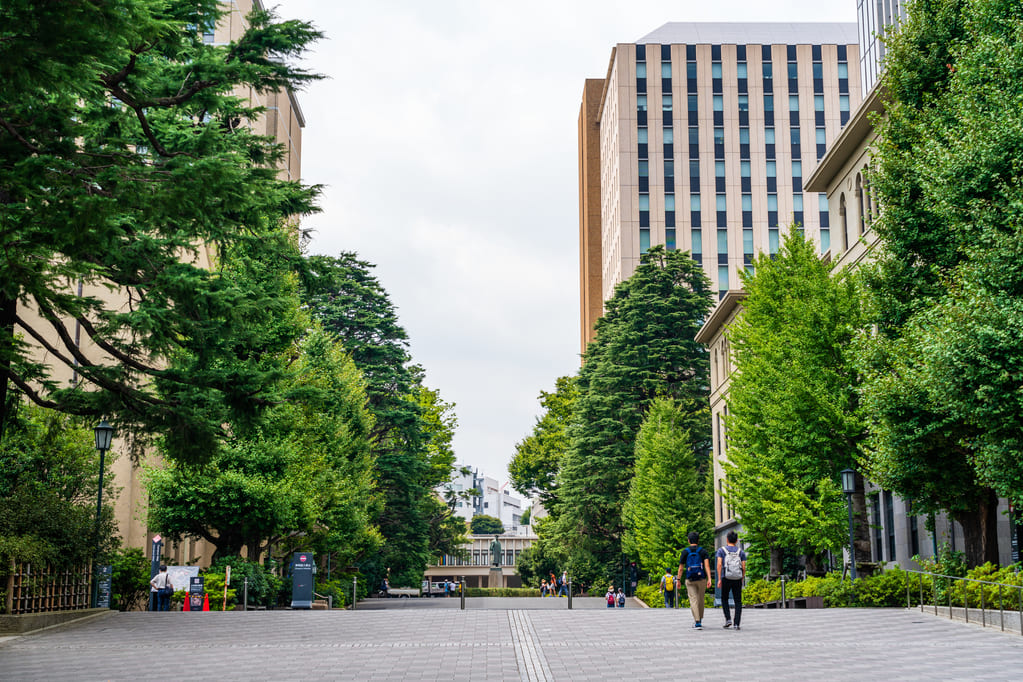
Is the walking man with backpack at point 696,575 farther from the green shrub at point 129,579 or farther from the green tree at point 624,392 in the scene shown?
the green tree at point 624,392

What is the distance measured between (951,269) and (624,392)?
3785 centimetres

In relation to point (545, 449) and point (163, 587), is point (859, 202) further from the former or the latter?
point (545, 449)

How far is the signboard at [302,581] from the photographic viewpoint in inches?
1302

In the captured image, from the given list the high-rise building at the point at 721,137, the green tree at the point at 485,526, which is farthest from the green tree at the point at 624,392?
the green tree at the point at 485,526

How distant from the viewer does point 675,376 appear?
205 feet

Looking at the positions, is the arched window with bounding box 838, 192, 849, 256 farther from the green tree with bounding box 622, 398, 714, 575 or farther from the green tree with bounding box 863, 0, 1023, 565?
the green tree with bounding box 863, 0, 1023, 565

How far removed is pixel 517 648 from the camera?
614 inches

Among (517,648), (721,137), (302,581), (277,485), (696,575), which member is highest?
(721,137)

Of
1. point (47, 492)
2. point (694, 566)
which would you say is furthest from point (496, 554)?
point (694, 566)

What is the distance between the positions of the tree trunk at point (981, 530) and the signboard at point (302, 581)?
18054 mm

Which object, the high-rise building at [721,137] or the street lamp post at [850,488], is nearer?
the street lamp post at [850,488]

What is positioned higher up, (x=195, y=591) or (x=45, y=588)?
(x=45, y=588)

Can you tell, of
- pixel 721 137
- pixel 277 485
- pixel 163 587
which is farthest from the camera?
pixel 721 137

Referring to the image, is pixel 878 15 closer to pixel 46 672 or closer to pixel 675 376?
pixel 675 376
